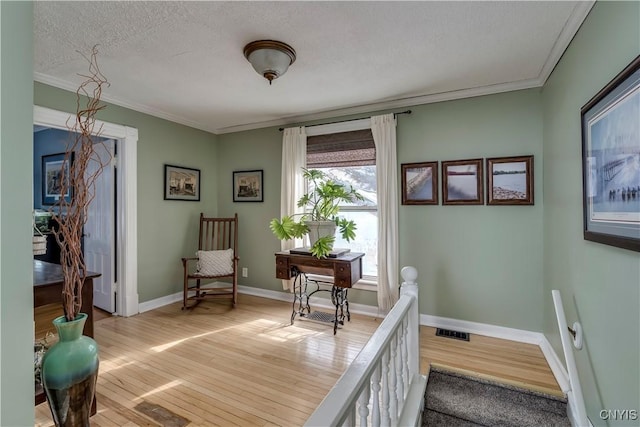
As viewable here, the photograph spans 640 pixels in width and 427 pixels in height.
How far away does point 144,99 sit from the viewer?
10.6 ft

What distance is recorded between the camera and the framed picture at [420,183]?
3090mm

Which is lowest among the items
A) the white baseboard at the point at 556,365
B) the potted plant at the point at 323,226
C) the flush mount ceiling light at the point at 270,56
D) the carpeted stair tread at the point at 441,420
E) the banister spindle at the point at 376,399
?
the carpeted stair tread at the point at 441,420

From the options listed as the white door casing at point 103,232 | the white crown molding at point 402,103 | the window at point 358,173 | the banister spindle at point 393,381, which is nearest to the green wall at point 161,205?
the white door casing at point 103,232

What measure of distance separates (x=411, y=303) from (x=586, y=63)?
5.80 feet

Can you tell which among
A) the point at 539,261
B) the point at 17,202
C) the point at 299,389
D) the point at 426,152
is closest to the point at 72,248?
the point at 17,202

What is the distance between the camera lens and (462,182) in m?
2.97

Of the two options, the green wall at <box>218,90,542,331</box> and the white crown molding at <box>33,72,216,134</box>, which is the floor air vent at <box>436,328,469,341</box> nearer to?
the green wall at <box>218,90,542,331</box>

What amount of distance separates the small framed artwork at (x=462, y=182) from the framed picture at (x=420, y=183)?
3.9 inches

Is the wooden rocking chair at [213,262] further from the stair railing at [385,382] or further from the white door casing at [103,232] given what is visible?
the stair railing at [385,382]

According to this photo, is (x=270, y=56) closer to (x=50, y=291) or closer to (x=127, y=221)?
(x=50, y=291)

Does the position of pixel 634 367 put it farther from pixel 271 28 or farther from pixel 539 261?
pixel 271 28

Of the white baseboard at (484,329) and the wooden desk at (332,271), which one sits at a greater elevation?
the wooden desk at (332,271)

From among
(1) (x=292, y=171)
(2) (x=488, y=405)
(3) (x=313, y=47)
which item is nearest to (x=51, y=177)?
(1) (x=292, y=171)

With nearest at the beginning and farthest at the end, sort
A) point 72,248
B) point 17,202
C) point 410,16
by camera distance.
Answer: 1. point 17,202
2. point 72,248
3. point 410,16
